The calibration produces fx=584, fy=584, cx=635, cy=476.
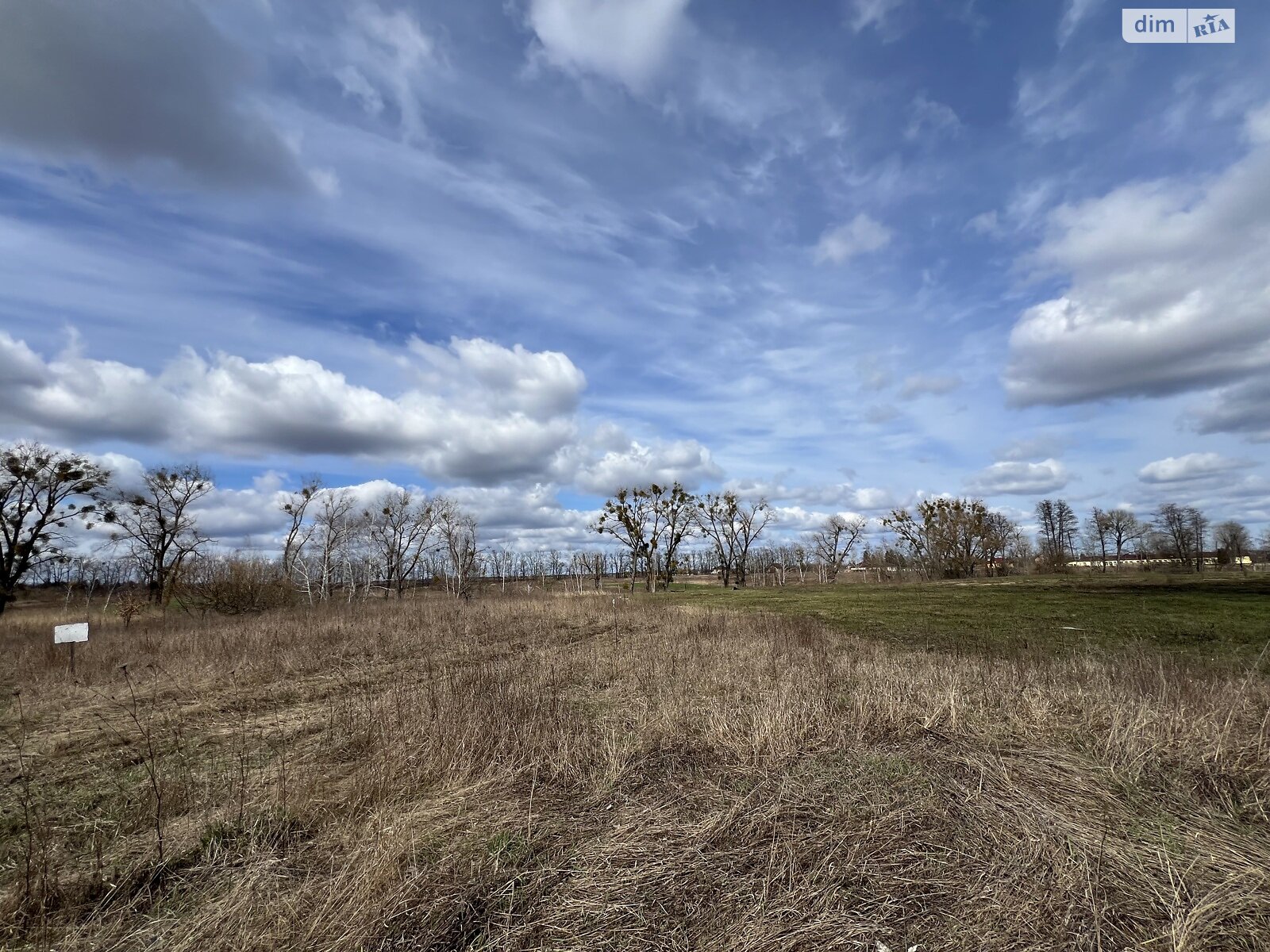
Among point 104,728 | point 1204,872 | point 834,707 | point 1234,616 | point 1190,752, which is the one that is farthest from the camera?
point 1234,616

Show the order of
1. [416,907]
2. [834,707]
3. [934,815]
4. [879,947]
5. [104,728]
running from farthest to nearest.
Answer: [104,728] < [834,707] < [934,815] < [416,907] < [879,947]

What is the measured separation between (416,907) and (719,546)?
189 feet

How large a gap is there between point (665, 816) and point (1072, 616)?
66.4ft

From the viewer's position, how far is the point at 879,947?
9.15 ft

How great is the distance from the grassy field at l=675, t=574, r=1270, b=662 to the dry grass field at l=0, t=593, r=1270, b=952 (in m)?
5.35

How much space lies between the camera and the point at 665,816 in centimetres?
417

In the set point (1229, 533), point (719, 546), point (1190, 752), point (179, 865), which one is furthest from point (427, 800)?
point (1229, 533)

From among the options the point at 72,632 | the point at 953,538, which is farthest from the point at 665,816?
the point at 953,538

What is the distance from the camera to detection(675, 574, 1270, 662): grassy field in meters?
12.8

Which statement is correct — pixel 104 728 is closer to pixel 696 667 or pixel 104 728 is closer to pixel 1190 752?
pixel 696 667

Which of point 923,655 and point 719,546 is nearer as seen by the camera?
point 923,655

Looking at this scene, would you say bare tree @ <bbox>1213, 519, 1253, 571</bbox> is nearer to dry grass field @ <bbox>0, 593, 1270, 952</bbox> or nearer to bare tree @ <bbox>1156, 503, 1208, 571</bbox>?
bare tree @ <bbox>1156, 503, 1208, 571</bbox>

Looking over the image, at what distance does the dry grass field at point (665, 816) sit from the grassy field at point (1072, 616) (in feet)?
17.5

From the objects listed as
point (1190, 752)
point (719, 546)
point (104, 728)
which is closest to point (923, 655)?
point (1190, 752)
